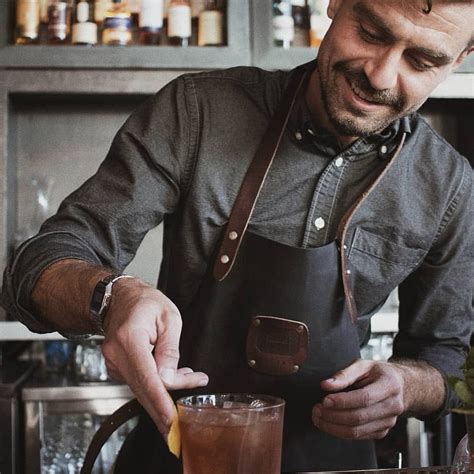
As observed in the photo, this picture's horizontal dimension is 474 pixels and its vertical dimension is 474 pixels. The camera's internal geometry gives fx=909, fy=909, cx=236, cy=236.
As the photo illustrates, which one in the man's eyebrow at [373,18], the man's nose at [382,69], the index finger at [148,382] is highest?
the man's eyebrow at [373,18]

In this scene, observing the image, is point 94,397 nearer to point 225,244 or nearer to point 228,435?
point 225,244

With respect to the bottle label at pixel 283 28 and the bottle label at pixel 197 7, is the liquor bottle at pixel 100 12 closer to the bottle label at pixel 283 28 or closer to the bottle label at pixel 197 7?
the bottle label at pixel 197 7

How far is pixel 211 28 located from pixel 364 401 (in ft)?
5.72

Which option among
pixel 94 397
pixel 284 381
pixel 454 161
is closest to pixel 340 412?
pixel 284 381

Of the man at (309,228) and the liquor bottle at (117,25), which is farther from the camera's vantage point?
the liquor bottle at (117,25)

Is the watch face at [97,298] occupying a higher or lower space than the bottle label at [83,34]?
lower

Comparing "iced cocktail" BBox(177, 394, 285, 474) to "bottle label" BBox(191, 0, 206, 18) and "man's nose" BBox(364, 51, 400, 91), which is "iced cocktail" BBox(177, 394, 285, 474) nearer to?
"man's nose" BBox(364, 51, 400, 91)

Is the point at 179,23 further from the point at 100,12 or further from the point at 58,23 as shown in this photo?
the point at 58,23

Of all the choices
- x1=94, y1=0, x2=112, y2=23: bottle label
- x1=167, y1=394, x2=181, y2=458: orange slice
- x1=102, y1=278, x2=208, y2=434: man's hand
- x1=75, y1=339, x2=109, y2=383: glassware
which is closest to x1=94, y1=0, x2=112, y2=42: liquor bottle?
x1=94, y1=0, x2=112, y2=23: bottle label

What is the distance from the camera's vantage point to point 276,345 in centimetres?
164

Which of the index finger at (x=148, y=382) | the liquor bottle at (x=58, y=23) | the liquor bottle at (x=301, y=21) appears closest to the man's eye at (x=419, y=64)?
the index finger at (x=148, y=382)

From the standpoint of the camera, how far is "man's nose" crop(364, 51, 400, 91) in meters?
1.53

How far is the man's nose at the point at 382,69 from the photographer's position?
1.53 meters

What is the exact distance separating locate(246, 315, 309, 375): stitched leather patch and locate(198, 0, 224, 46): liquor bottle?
4.83ft
